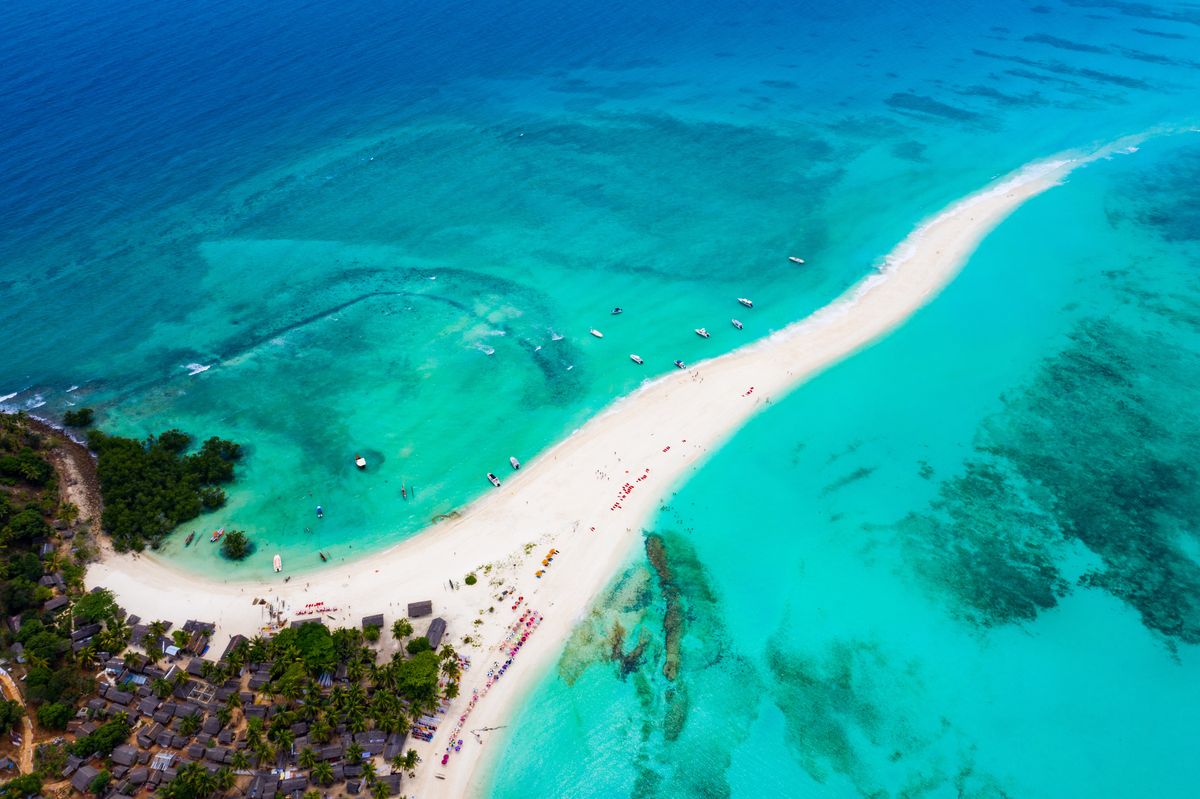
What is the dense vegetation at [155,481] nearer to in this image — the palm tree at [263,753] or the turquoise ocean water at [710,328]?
the turquoise ocean water at [710,328]

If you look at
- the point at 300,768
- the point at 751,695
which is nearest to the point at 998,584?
the point at 751,695

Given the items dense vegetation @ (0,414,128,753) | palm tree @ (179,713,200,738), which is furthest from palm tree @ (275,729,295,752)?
dense vegetation @ (0,414,128,753)

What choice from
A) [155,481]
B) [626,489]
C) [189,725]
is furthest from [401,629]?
[155,481]

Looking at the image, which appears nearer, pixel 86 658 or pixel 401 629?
pixel 86 658

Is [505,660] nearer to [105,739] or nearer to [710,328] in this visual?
[105,739]

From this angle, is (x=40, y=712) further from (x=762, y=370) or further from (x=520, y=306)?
(x=762, y=370)

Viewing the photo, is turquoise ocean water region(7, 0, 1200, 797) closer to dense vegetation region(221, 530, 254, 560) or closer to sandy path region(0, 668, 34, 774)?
dense vegetation region(221, 530, 254, 560)

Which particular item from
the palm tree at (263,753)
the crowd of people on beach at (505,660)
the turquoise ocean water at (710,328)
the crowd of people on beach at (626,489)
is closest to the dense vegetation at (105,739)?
the palm tree at (263,753)
